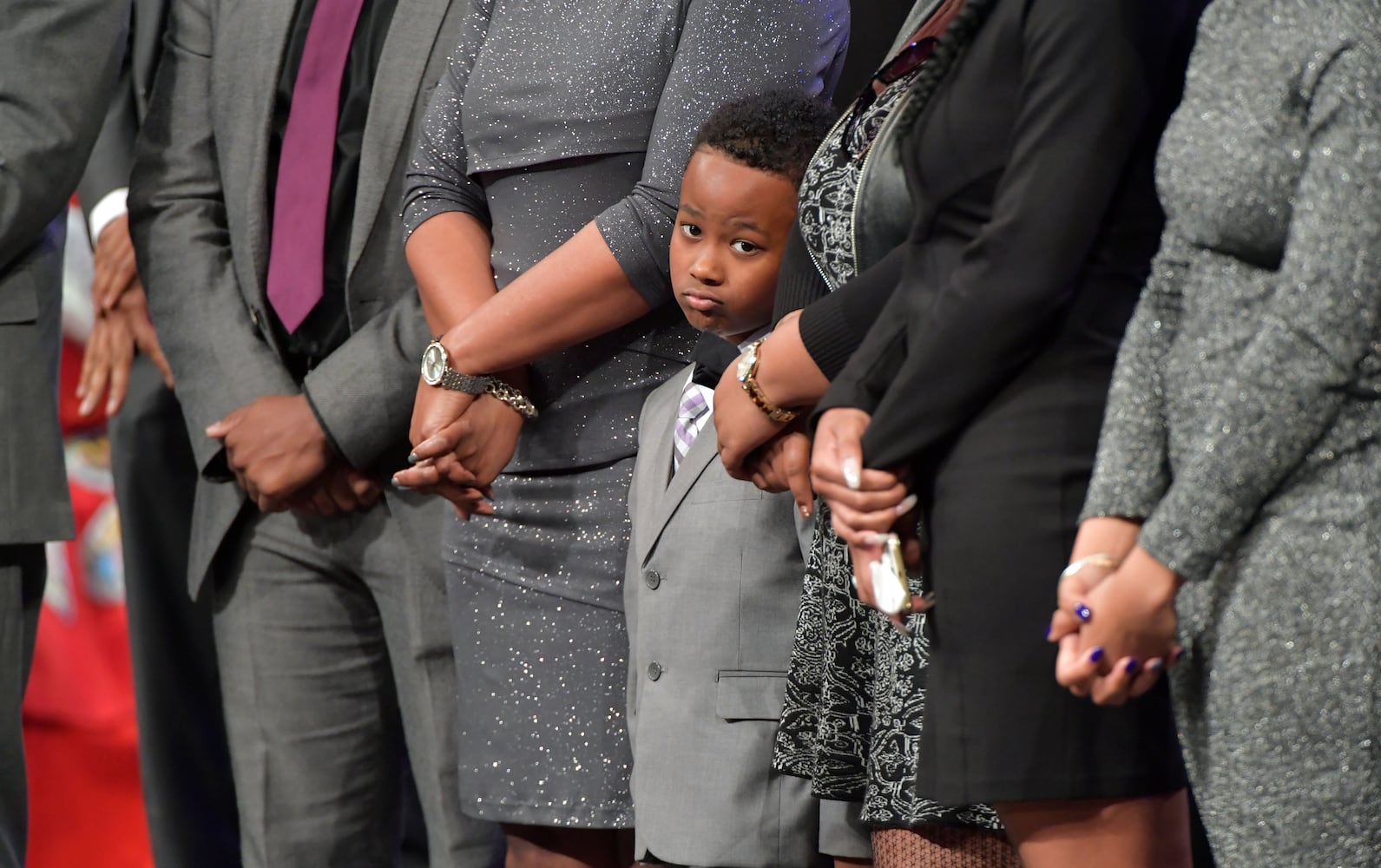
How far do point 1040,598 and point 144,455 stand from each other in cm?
234

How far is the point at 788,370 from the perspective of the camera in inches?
60.5

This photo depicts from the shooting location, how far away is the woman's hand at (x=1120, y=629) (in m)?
1.13

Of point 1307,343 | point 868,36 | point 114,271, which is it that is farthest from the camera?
point 114,271

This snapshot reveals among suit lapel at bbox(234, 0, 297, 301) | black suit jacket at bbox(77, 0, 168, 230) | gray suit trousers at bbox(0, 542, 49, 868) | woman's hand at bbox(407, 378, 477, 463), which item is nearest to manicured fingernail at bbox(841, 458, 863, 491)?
woman's hand at bbox(407, 378, 477, 463)

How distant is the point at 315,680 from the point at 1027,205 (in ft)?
5.30

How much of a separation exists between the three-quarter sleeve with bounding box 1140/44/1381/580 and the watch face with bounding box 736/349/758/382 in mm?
549

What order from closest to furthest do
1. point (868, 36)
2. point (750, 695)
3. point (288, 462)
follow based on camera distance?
point (750, 695) → point (288, 462) → point (868, 36)

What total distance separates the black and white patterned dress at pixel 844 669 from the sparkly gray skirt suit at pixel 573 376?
44 centimetres

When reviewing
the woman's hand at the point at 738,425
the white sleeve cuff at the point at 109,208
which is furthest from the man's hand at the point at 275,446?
the woman's hand at the point at 738,425

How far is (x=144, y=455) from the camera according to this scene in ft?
10.3

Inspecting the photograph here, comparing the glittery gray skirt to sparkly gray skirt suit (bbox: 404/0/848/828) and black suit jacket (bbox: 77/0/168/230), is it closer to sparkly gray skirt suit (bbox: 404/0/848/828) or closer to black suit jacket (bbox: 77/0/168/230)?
sparkly gray skirt suit (bbox: 404/0/848/828)

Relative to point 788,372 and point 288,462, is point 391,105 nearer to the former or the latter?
point 288,462

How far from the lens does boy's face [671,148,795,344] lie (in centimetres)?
179

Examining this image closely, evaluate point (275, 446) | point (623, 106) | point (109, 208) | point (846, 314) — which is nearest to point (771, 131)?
point (623, 106)
